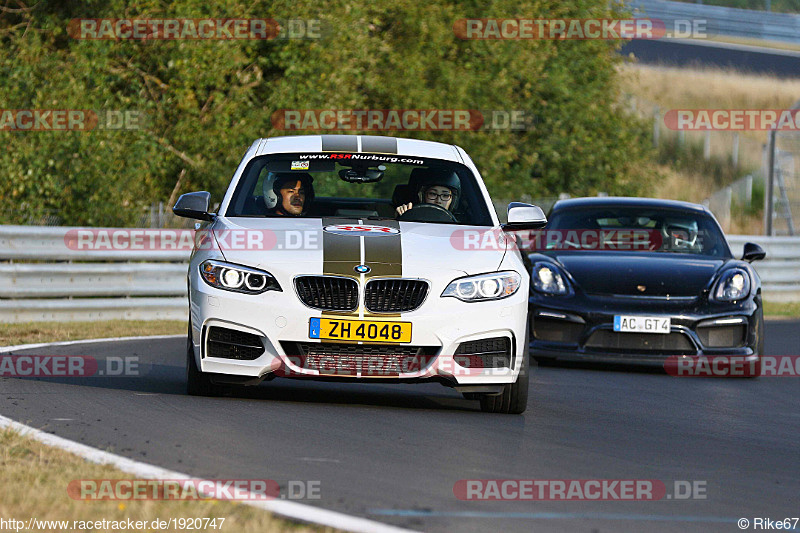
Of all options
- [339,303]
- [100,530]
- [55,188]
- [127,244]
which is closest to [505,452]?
[339,303]

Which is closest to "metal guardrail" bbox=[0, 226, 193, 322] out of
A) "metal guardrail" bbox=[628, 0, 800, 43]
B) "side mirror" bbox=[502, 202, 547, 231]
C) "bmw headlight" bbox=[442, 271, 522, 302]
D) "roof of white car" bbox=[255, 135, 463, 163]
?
"roof of white car" bbox=[255, 135, 463, 163]

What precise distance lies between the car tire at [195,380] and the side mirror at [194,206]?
848 mm

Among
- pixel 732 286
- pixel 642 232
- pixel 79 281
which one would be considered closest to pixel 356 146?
pixel 732 286

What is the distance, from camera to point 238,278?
7.70 metres

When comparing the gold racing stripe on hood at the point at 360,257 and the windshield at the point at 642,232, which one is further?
the windshield at the point at 642,232

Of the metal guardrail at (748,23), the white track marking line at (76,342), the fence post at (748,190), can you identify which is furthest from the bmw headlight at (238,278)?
the metal guardrail at (748,23)

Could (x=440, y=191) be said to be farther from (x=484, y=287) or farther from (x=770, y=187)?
(x=770, y=187)

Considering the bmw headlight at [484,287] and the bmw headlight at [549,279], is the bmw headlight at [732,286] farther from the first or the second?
the bmw headlight at [484,287]

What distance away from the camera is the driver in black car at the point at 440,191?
29.6 feet

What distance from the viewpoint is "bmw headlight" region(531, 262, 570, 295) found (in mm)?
11320

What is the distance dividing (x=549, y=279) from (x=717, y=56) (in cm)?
3976

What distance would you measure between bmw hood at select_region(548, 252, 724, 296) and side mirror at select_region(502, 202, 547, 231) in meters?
2.46

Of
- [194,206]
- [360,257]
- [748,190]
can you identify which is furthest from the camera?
[748,190]

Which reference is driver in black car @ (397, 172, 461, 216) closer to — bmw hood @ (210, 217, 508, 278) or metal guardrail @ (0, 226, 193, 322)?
bmw hood @ (210, 217, 508, 278)
